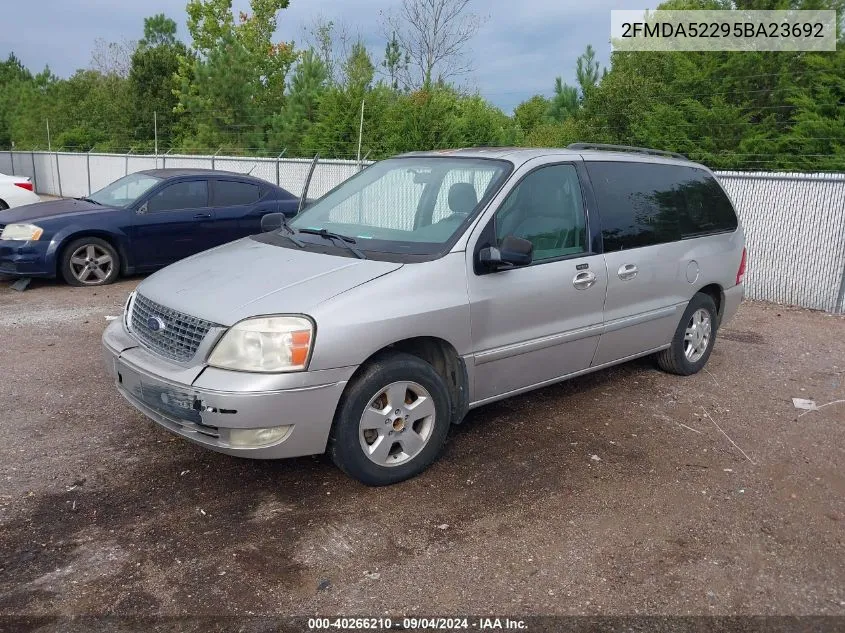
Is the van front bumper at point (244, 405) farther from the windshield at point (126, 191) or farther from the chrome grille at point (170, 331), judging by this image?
the windshield at point (126, 191)

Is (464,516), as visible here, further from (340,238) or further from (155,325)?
(155,325)

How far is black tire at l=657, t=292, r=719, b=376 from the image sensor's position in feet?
19.8

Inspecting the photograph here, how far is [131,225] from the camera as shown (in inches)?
372

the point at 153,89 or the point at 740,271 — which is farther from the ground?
the point at 153,89

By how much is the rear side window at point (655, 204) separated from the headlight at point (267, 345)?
7.74ft

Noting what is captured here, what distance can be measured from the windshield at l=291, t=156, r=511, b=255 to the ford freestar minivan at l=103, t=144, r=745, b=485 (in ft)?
0.05

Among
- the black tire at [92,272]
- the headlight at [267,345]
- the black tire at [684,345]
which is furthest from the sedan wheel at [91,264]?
the black tire at [684,345]

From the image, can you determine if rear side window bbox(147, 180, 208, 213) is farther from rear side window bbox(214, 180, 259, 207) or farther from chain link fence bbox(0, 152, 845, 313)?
chain link fence bbox(0, 152, 845, 313)

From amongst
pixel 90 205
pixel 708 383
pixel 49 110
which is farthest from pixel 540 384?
pixel 49 110

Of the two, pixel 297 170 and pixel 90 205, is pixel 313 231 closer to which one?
pixel 90 205

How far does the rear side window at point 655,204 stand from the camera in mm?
5203

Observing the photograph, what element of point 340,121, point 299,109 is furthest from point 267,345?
point 299,109

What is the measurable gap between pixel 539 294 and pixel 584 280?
0.44 m

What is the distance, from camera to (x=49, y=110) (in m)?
36.3
